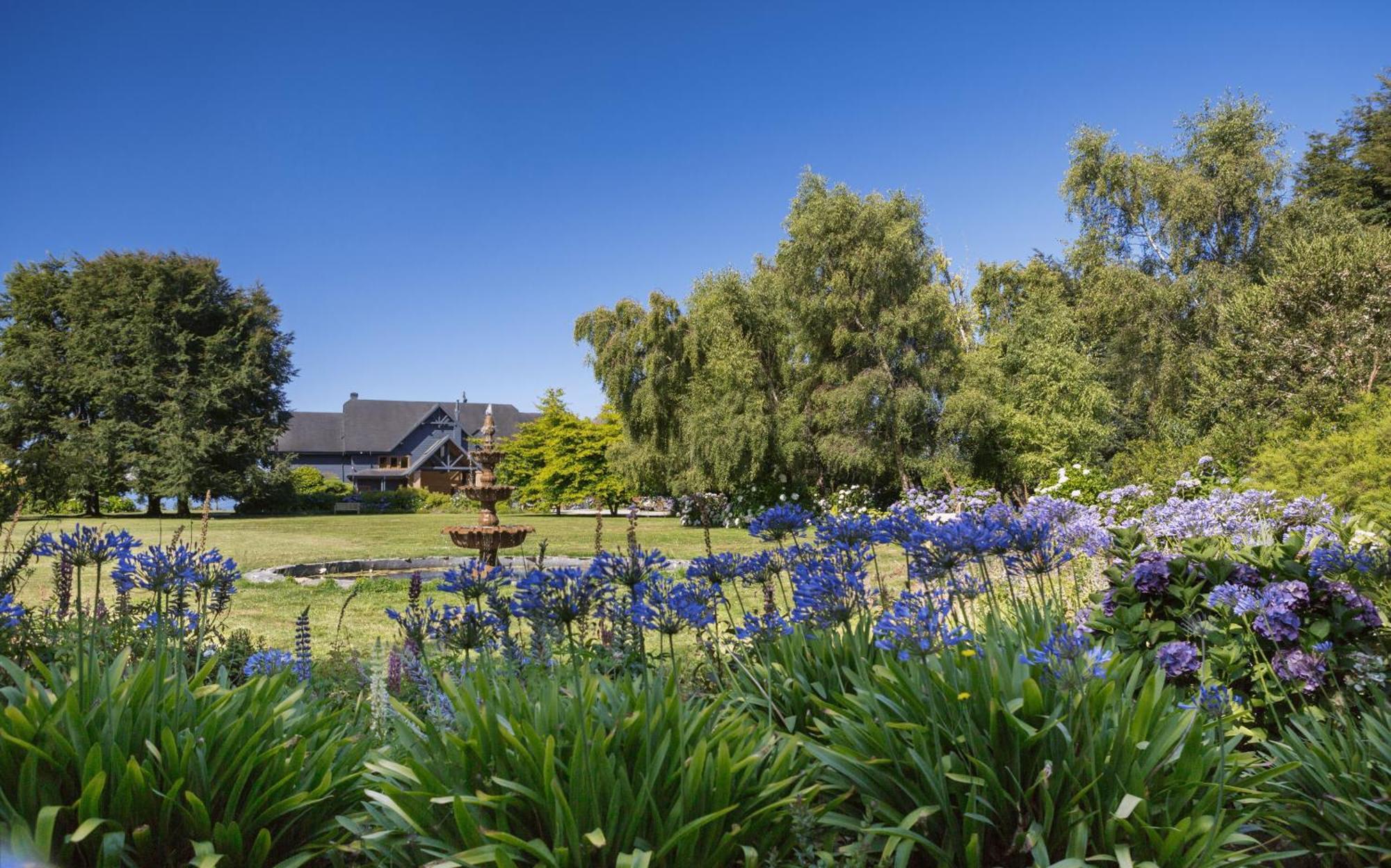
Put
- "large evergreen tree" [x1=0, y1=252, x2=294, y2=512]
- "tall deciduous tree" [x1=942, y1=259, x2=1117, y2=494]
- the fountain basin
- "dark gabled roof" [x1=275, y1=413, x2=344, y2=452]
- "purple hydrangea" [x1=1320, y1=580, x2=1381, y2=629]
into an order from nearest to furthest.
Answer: "purple hydrangea" [x1=1320, y1=580, x2=1381, y2=629]
the fountain basin
"tall deciduous tree" [x1=942, y1=259, x2=1117, y2=494]
"large evergreen tree" [x1=0, y1=252, x2=294, y2=512]
"dark gabled roof" [x1=275, y1=413, x2=344, y2=452]

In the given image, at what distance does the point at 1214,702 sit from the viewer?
237cm

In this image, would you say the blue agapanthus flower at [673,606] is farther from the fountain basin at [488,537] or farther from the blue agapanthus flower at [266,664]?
the fountain basin at [488,537]

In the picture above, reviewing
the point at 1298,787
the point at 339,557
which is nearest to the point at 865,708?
the point at 1298,787

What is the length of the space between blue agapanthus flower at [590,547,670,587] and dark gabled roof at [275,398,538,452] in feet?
172

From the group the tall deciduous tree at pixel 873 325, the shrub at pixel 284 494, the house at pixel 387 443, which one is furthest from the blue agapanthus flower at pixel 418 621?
the house at pixel 387 443

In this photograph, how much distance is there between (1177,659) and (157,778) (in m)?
3.76

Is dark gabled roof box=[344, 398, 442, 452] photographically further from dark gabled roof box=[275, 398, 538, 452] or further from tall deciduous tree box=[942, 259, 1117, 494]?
tall deciduous tree box=[942, 259, 1117, 494]

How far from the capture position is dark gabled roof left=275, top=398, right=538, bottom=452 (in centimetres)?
5444

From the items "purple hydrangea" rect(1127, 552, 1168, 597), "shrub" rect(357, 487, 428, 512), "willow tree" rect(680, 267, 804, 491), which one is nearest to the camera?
"purple hydrangea" rect(1127, 552, 1168, 597)

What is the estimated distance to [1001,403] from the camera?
22.4 m

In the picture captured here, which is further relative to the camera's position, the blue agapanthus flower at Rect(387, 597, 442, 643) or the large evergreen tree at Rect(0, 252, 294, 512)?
the large evergreen tree at Rect(0, 252, 294, 512)

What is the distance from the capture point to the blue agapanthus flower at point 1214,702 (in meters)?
2.28

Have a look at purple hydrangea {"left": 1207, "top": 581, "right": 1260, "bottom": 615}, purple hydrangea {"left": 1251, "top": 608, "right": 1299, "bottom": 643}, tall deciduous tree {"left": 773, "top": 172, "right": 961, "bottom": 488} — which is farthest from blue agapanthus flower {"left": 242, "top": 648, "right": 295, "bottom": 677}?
tall deciduous tree {"left": 773, "top": 172, "right": 961, "bottom": 488}

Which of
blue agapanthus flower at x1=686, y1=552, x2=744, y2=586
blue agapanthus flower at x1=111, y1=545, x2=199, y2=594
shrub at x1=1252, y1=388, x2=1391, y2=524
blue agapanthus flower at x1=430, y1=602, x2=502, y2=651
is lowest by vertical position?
blue agapanthus flower at x1=430, y1=602, x2=502, y2=651
